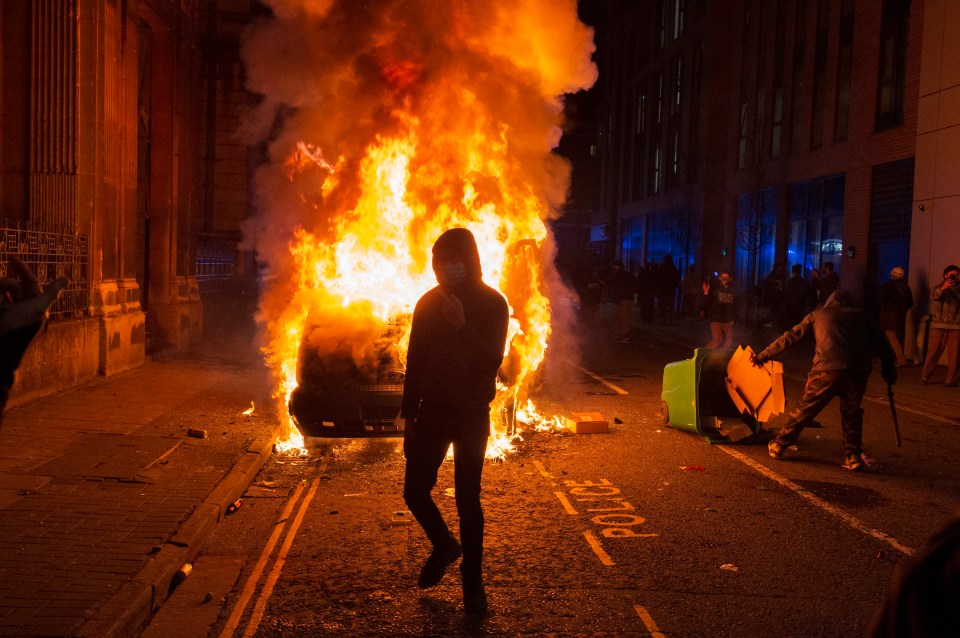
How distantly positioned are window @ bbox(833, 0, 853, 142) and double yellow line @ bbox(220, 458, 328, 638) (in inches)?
807

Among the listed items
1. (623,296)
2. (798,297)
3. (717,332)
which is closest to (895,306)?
(717,332)

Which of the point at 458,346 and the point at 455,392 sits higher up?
the point at 458,346

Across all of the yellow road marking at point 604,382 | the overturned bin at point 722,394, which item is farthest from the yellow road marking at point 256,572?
the yellow road marking at point 604,382

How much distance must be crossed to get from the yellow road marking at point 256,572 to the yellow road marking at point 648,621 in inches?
83.0

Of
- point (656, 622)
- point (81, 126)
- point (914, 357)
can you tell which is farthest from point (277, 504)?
point (914, 357)

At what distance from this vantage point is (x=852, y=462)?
8109 millimetres

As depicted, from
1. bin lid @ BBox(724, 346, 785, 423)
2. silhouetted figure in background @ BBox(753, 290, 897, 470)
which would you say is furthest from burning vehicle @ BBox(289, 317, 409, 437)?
silhouetted figure in background @ BBox(753, 290, 897, 470)

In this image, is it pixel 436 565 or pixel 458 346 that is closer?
pixel 458 346

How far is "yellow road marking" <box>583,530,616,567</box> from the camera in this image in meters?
5.41

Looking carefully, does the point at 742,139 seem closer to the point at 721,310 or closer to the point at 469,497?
the point at 721,310

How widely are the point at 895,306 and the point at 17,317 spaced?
16.2 metres

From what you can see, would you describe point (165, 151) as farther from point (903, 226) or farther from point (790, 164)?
point (790, 164)

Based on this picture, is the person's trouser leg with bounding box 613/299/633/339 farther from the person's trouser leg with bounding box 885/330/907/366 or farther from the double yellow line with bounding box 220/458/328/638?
the double yellow line with bounding box 220/458/328/638

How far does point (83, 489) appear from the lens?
22.2ft
